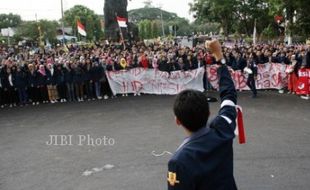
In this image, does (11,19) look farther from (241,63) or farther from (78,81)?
(241,63)

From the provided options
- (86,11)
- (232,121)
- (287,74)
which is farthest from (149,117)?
(86,11)

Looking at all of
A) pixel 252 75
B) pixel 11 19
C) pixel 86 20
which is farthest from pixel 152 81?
pixel 11 19

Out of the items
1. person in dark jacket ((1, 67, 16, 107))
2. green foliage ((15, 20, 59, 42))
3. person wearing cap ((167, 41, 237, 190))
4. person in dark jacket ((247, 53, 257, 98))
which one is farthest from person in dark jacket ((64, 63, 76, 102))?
green foliage ((15, 20, 59, 42))

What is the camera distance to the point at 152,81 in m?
18.5

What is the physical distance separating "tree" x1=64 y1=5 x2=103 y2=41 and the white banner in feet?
253

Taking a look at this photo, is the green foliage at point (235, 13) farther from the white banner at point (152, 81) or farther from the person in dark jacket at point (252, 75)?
the person in dark jacket at point (252, 75)

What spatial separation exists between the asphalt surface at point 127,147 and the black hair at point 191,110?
441 cm

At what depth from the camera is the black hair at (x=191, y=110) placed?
2555mm

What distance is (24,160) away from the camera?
29.2 ft

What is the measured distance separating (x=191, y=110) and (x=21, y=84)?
15.5m

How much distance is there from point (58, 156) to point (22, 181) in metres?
1.62

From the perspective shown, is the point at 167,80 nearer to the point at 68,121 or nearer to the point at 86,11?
the point at 68,121

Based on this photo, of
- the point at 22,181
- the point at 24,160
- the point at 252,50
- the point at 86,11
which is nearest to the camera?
the point at 22,181

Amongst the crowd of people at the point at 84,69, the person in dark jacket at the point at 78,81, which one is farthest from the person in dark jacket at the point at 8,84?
the person in dark jacket at the point at 78,81
